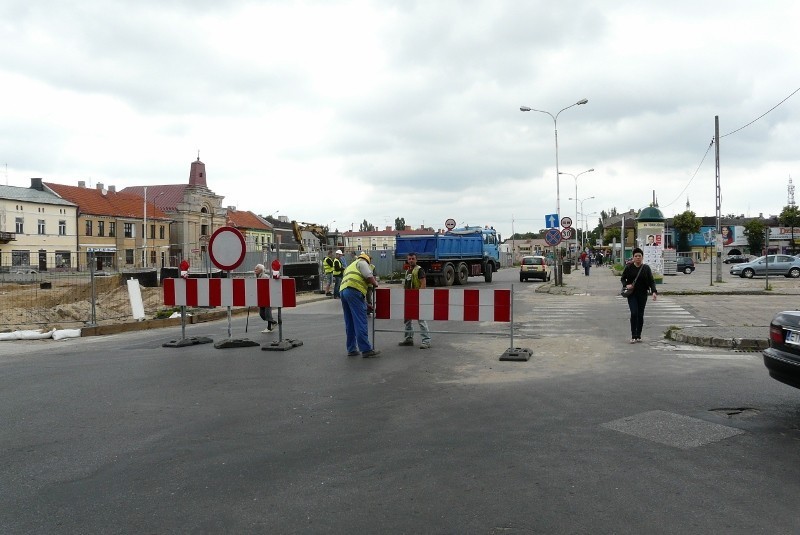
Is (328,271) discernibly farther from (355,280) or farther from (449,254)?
(355,280)

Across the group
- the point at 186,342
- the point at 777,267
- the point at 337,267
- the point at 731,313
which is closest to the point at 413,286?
the point at 186,342

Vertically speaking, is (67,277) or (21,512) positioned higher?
(67,277)

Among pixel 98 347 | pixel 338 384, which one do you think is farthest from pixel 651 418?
pixel 98 347

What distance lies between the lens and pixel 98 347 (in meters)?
11.5

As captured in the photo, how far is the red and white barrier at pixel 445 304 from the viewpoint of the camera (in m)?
9.53

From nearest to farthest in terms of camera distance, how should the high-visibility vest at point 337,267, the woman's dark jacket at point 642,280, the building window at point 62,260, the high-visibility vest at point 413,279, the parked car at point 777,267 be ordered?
1. the woman's dark jacket at point 642,280
2. the high-visibility vest at point 413,279
3. the building window at point 62,260
4. the high-visibility vest at point 337,267
5. the parked car at point 777,267

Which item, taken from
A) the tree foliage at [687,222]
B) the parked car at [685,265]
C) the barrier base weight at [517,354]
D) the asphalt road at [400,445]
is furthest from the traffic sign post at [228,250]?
the tree foliage at [687,222]

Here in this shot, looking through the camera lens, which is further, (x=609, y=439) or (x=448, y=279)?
(x=448, y=279)

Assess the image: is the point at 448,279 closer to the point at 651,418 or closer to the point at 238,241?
the point at 238,241

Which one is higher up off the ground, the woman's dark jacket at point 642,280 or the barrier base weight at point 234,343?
the woman's dark jacket at point 642,280

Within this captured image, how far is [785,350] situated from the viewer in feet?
18.6

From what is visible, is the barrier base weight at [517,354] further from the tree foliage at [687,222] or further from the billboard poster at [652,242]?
the tree foliage at [687,222]

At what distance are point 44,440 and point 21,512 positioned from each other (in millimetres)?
1710

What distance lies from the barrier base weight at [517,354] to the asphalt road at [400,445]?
0.33 meters
